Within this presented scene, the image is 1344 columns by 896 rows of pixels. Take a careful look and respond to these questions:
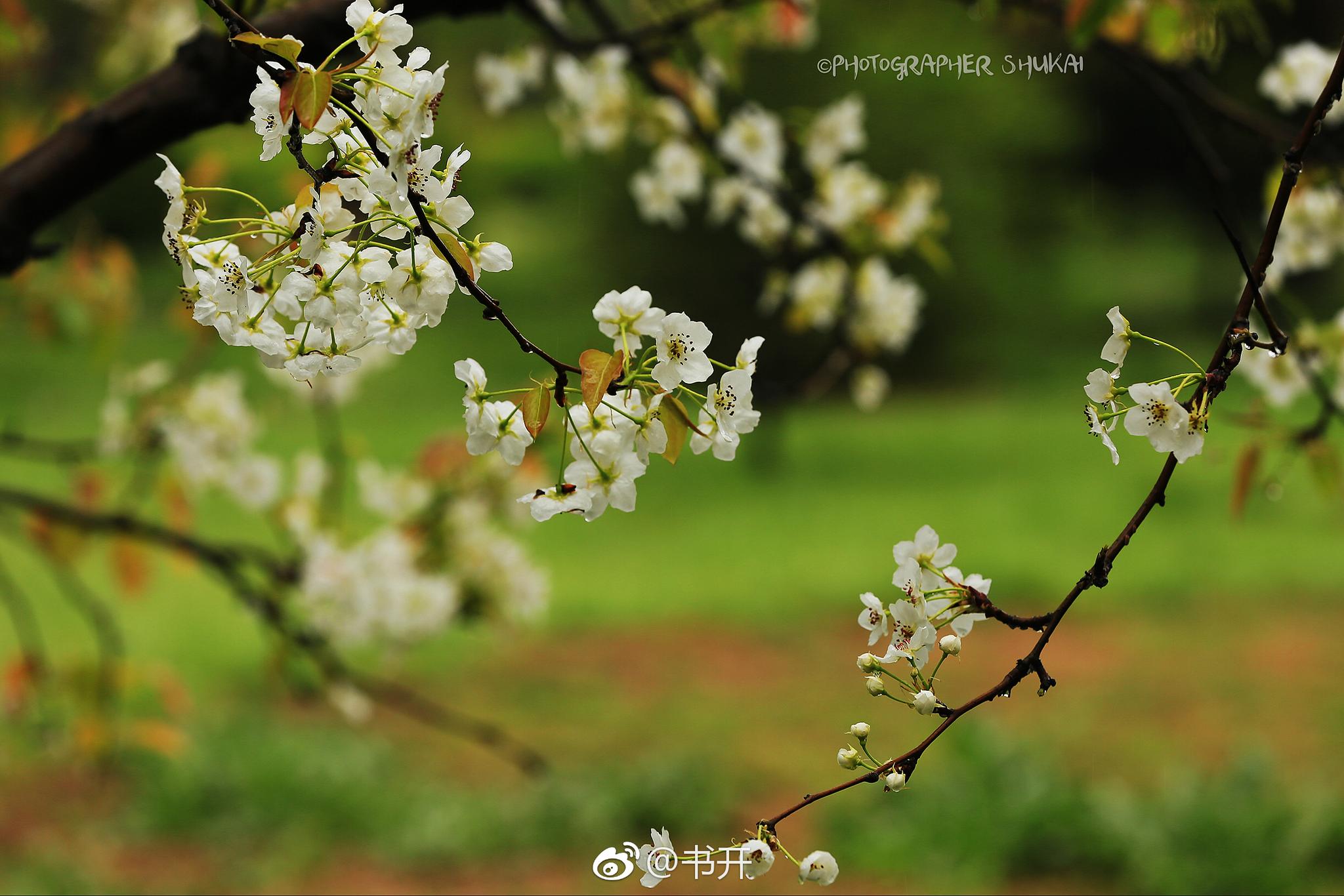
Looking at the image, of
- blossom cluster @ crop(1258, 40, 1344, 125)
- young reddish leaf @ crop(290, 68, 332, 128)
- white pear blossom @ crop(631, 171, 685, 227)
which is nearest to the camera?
young reddish leaf @ crop(290, 68, 332, 128)

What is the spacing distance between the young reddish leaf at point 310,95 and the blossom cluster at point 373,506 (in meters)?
1.48

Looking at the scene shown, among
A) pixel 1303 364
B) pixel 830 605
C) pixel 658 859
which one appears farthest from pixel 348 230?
pixel 830 605

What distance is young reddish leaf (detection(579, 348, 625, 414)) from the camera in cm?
59

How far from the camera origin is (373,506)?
228cm

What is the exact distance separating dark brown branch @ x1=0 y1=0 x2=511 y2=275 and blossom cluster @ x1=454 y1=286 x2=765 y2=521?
385mm

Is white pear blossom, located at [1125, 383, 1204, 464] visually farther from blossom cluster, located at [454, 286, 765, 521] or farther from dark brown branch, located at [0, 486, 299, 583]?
dark brown branch, located at [0, 486, 299, 583]

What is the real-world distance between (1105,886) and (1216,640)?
1.92m

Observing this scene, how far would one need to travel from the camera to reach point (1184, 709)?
3779 mm

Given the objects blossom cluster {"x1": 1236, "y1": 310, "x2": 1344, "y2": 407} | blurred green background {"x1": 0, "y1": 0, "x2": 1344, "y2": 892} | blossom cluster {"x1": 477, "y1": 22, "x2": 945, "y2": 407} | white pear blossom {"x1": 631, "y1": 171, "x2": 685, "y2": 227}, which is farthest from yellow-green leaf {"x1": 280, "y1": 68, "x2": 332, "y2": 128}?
white pear blossom {"x1": 631, "y1": 171, "x2": 685, "y2": 227}

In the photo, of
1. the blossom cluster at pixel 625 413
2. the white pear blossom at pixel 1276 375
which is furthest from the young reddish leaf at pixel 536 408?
the white pear blossom at pixel 1276 375

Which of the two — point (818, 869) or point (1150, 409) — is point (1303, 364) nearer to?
point (1150, 409)

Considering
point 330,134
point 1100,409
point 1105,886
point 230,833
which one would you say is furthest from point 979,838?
point 330,134

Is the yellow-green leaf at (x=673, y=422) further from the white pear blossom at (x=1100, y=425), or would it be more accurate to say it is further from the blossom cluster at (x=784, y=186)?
the blossom cluster at (x=784, y=186)

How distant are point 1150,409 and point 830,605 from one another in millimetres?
4286
